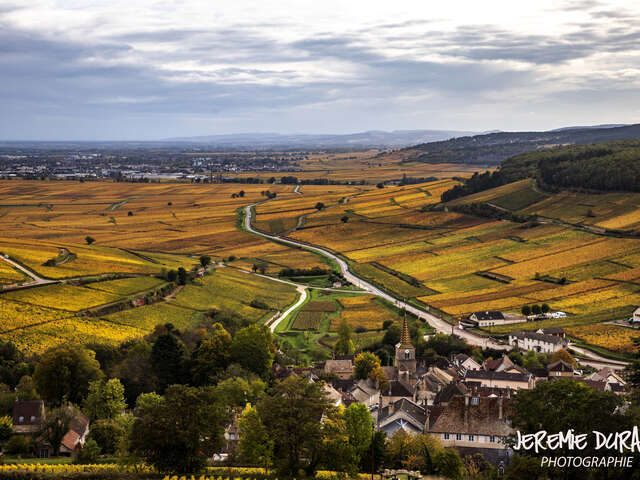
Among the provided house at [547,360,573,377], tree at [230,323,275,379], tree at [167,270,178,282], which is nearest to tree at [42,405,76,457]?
tree at [230,323,275,379]

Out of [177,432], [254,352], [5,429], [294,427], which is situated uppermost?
[294,427]

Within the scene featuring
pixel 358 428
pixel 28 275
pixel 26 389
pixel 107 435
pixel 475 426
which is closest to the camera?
pixel 358 428

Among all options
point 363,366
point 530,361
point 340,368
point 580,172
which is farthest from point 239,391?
point 580,172

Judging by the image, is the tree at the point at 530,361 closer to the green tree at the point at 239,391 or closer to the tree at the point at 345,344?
the tree at the point at 345,344

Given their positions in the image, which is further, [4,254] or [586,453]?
[4,254]

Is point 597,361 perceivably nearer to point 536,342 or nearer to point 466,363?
point 536,342

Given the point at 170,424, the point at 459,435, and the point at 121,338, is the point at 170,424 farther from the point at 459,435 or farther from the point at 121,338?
the point at 121,338

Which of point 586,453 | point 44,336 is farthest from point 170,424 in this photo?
point 44,336

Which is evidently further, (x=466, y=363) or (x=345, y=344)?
(x=345, y=344)
